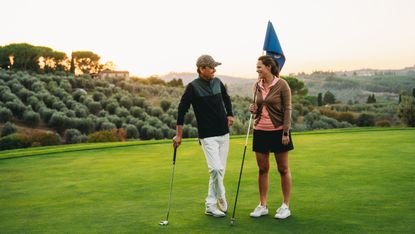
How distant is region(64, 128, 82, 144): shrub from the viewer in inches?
1205

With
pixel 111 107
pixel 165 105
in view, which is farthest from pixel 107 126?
pixel 165 105

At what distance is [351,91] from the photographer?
311ft

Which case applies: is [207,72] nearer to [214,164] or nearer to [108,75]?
[214,164]

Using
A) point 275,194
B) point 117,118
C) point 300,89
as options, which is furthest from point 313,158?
point 300,89

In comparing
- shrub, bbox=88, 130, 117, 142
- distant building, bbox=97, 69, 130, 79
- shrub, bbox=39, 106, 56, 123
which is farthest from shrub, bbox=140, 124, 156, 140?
distant building, bbox=97, 69, 130, 79

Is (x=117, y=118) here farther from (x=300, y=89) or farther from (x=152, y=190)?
(x=300, y=89)

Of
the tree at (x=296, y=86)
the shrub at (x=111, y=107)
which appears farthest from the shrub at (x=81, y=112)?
the tree at (x=296, y=86)

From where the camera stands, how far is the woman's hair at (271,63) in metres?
5.91

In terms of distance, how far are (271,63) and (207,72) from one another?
2.63 feet

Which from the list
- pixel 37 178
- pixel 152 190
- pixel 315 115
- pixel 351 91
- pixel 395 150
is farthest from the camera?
pixel 351 91

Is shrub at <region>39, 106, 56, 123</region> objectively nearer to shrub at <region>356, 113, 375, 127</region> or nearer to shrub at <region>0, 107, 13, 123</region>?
shrub at <region>0, 107, 13, 123</region>

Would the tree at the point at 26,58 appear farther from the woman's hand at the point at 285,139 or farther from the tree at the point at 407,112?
the woman's hand at the point at 285,139

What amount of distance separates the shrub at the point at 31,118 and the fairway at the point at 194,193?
74.4 ft

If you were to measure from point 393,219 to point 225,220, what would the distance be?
70.2 inches
